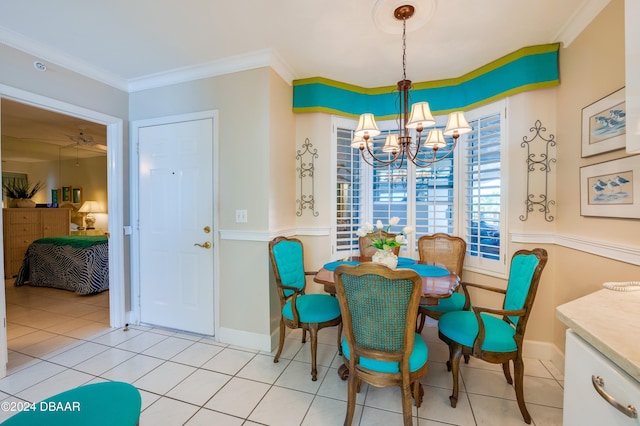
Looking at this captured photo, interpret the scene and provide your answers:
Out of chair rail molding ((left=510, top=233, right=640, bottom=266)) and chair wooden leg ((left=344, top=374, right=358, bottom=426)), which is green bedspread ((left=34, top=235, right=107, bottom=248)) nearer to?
chair wooden leg ((left=344, top=374, right=358, bottom=426))

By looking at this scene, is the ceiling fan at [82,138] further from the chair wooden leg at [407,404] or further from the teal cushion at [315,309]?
the chair wooden leg at [407,404]

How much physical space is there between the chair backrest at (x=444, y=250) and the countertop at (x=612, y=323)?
4.90 ft

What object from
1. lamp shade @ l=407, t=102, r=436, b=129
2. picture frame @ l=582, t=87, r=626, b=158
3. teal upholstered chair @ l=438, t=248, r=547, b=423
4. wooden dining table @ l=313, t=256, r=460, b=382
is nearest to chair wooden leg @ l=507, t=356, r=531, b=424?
teal upholstered chair @ l=438, t=248, r=547, b=423

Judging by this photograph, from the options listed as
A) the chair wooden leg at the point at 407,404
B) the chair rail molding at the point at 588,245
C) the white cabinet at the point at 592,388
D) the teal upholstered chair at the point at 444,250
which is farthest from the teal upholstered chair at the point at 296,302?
the chair rail molding at the point at 588,245

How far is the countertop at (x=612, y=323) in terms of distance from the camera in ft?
2.30

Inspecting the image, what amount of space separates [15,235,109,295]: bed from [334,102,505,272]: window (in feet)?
12.1

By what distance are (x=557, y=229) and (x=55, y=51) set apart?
15.2 ft

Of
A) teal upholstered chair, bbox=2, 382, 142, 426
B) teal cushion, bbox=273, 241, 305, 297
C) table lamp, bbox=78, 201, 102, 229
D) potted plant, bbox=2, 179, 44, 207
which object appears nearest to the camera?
teal upholstered chair, bbox=2, 382, 142, 426

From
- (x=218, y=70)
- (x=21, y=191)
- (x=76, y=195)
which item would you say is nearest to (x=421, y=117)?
(x=218, y=70)

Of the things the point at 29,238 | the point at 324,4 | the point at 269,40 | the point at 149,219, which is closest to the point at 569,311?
the point at 324,4

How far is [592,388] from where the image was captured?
0.81m

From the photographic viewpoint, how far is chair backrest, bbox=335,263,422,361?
4.41 ft

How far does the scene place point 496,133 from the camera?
2.51 meters

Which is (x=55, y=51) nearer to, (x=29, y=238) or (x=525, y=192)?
(x=525, y=192)
